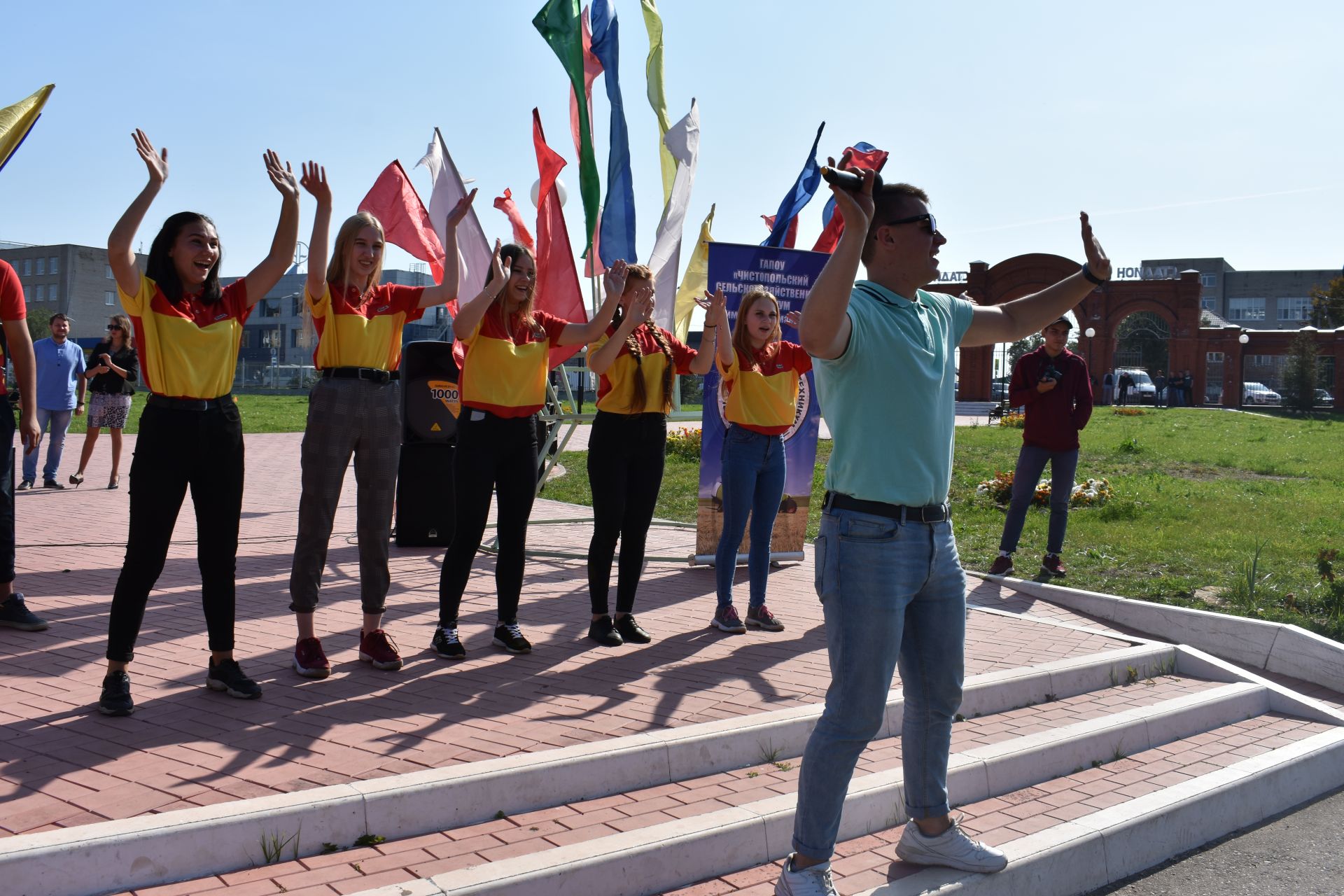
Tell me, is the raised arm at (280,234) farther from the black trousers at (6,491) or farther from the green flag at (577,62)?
the green flag at (577,62)

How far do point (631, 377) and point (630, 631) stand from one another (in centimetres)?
138

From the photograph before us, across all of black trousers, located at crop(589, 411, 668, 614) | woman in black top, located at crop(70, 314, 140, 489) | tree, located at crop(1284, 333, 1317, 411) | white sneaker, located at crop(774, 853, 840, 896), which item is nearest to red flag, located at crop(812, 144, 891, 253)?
black trousers, located at crop(589, 411, 668, 614)

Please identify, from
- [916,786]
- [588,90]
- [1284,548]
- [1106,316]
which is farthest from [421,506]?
[1106,316]

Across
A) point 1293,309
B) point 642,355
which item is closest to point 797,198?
point 642,355

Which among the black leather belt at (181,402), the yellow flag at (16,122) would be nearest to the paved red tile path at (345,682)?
the black leather belt at (181,402)

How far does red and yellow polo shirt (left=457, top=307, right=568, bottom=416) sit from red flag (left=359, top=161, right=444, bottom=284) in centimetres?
371

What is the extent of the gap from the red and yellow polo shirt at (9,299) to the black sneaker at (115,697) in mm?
2087

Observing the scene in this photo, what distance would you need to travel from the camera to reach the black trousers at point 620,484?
20.1ft

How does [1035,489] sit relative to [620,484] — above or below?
below

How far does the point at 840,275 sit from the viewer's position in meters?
2.89

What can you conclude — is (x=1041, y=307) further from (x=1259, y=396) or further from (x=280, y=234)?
(x=1259, y=396)

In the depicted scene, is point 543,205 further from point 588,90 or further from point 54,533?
point 54,533

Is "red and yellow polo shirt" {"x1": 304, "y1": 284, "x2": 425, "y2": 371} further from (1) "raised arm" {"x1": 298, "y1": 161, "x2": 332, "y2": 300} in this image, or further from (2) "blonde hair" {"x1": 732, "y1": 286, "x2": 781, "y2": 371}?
(2) "blonde hair" {"x1": 732, "y1": 286, "x2": 781, "y2": 371}

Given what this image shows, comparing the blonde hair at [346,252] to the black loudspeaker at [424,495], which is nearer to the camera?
the blonde hair at [346,252]
